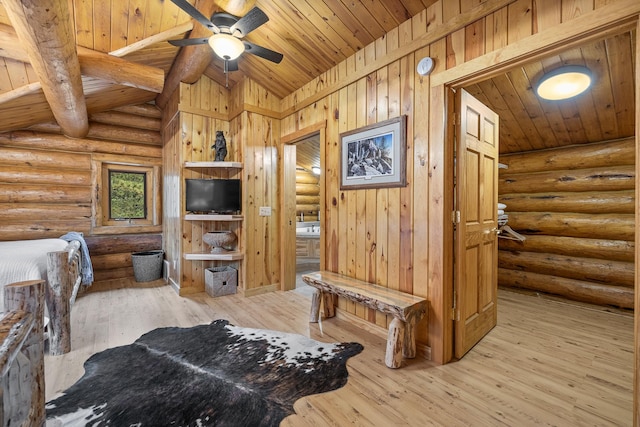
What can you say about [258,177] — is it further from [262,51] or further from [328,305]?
[328,305]

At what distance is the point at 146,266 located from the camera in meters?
4.56

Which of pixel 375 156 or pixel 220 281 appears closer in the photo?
pixel 375 156

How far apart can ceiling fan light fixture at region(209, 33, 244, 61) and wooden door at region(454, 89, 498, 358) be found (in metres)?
1.87

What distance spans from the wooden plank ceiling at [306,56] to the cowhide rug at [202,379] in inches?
106

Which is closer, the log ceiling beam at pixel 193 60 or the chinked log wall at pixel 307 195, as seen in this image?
the log ceiling beam at pixel 193 60

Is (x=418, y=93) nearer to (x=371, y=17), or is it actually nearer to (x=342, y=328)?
(x=371, y=17)

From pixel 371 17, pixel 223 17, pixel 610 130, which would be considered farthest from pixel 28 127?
pixel 610 130

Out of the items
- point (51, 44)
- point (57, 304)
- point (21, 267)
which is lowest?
point (57, 304)

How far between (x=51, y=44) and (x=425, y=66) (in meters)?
2.63

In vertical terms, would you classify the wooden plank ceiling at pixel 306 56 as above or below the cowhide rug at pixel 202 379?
above

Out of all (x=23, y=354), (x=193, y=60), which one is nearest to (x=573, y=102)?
(x=193, y=60)

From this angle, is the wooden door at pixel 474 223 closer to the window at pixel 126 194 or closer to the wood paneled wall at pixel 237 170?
the wood paneled wall at pixel 237 170

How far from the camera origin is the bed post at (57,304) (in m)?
2.27

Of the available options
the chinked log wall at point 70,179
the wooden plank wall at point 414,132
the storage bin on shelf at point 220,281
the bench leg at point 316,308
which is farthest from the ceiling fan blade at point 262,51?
the chinked log wall at point 70,179
